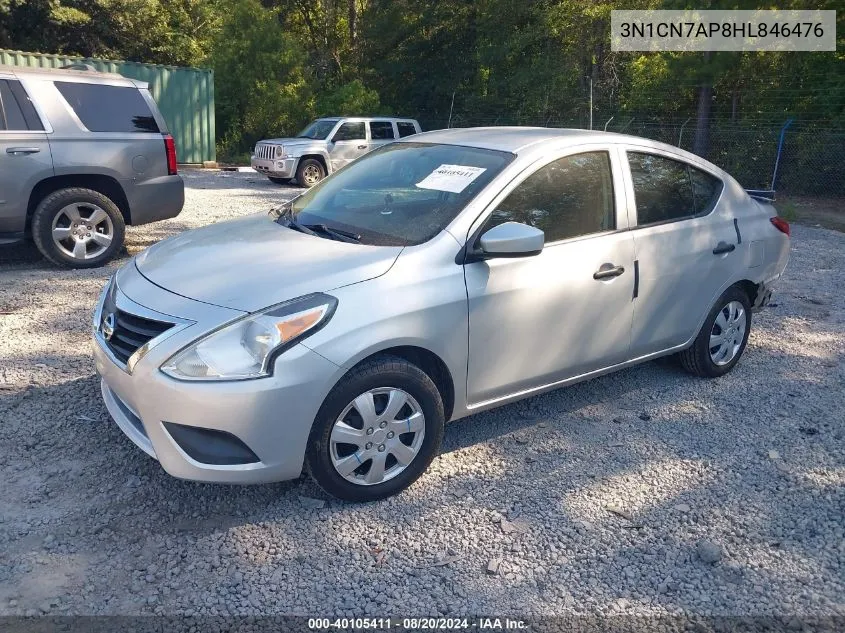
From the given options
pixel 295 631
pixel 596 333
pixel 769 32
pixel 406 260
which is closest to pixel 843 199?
pixel 769 32

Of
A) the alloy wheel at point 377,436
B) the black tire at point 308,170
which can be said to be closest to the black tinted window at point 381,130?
the black tire at point 308,170

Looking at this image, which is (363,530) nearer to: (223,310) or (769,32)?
(223,310)

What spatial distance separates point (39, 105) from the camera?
677 centimetres

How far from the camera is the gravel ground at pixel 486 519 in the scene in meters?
2.79

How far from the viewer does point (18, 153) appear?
6.58 m

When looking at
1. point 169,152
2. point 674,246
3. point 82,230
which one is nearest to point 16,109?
point 82,230

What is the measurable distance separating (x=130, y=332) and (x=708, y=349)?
3.66m

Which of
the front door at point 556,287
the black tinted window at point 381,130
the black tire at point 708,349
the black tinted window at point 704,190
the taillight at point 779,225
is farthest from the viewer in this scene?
the black tinted window at point 381,130

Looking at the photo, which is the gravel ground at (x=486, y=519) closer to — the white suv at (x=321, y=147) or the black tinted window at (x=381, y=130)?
the white suv at (x=321, y=147)

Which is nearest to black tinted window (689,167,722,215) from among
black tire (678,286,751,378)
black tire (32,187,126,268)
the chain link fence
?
black tire (678,286,751,378)

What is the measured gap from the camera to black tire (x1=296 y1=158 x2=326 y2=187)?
15.6 metres

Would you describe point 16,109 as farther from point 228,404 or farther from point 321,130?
point 321,130

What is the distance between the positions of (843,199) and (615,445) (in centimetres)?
1309

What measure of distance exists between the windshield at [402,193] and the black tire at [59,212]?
11.4ft
